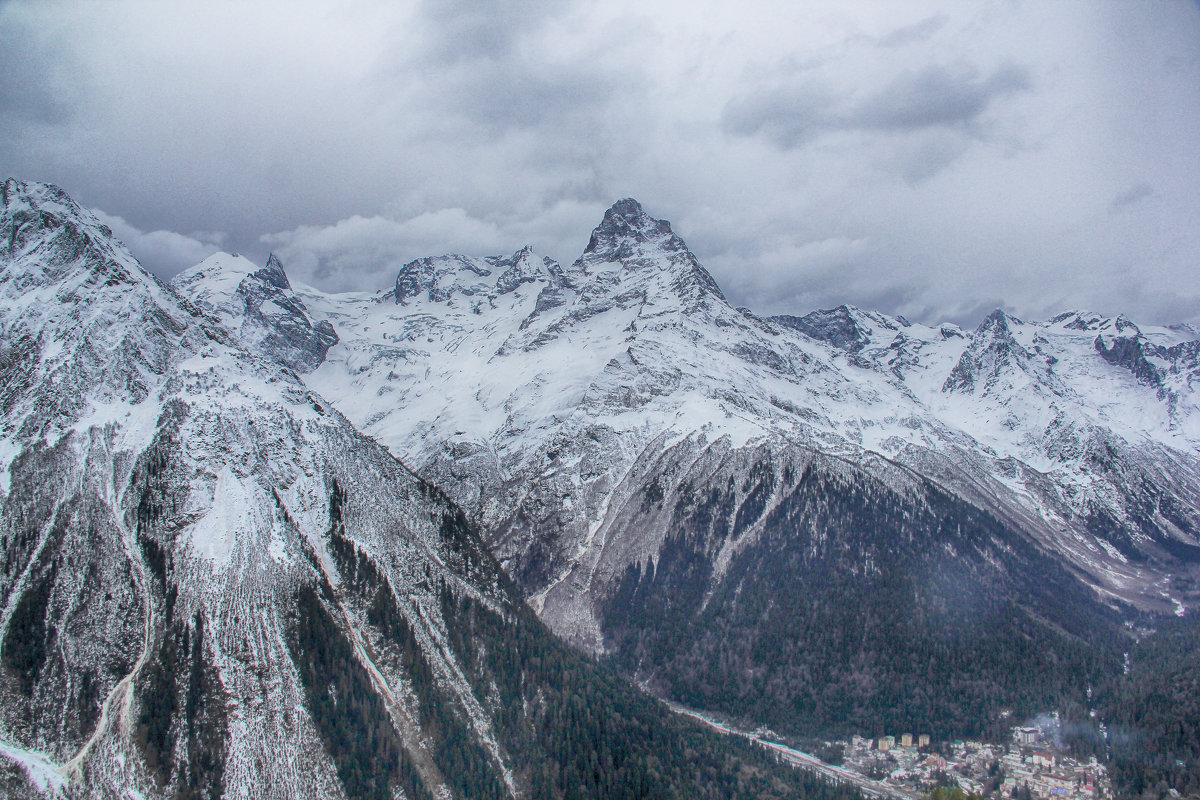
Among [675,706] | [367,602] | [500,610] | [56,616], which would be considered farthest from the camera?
[675,706]

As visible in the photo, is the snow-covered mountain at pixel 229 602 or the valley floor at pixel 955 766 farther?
the valley floor at pixel 955 766

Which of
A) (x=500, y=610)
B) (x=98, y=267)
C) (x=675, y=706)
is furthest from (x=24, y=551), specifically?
(x=675, y=706)

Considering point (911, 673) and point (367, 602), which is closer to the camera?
point (367, 602)

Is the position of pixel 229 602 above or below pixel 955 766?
above

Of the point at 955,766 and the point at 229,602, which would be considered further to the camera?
the point at 955,766

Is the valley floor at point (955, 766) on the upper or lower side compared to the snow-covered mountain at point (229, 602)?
lower

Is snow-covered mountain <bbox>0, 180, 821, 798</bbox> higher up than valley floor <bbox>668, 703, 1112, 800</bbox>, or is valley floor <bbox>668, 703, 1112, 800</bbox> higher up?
snow-covered mountain <bbox>0, 180, 821, 798</bbox>

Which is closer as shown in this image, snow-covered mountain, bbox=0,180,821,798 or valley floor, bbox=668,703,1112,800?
snow-covered mountain, bbox=0,180,821,798

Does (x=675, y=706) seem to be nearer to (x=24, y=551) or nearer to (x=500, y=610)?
(x=500, y=610)
